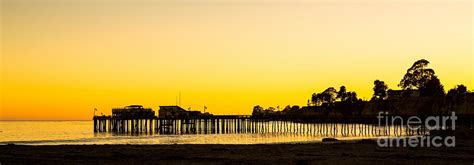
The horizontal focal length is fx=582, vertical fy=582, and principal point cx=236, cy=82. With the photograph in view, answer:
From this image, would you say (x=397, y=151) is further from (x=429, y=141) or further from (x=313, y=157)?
(x=429, y=141)

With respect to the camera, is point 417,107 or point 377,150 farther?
point 417,107

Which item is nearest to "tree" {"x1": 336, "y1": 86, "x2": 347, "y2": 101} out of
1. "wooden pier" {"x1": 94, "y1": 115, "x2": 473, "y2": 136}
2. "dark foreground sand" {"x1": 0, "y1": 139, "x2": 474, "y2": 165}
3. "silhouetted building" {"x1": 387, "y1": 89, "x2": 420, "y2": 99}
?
"silhouetted building" {"x1": 387, "y1": 89, "x2": 420, "y2": 99}

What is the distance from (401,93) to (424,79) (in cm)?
1532

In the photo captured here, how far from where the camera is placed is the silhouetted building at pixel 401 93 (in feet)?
456

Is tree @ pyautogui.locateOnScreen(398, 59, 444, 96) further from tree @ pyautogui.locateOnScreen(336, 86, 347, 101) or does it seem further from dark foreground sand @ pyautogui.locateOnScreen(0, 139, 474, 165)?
dark foreground sand @ pyautogui.locateOnScreen(0, 139, 474, 165)

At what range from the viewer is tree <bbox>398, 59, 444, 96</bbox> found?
431 ft

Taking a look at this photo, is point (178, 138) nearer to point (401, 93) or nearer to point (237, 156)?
point (237, 156)

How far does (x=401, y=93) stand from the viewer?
14875cm

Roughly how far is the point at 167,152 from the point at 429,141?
16.7 metres

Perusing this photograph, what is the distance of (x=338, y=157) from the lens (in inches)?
975

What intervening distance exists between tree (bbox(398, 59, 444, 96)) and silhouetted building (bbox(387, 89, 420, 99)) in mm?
2176

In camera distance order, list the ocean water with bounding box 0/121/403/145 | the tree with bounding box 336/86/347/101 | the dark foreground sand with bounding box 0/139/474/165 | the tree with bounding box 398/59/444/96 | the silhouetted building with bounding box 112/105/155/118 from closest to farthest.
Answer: the dark foreground sand with bounding box 0/139/474/165, the ocean water with bounding box 0/121/403/145, the silhouetted building with bounding box 112/105/155/118, the tree with bounding box 398/59/444/96, the tree with bounding box 336/86/347/101

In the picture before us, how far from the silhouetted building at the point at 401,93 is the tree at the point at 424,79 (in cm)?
218

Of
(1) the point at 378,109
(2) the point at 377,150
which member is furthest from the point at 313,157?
(1) the point at 378,109
